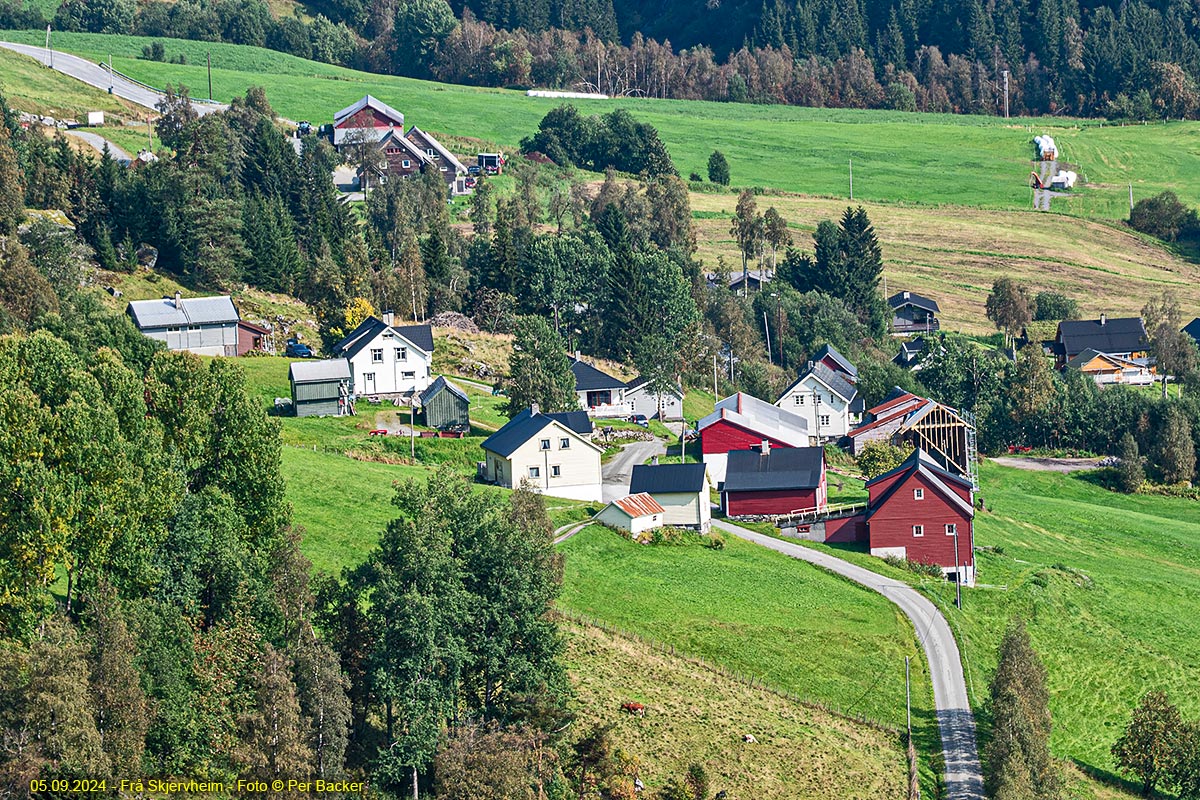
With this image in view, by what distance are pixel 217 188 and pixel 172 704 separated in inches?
3232

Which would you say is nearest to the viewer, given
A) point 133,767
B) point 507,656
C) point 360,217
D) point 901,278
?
point 133,767

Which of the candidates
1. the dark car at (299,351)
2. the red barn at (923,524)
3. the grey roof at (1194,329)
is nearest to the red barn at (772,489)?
the red barn at (923,524)

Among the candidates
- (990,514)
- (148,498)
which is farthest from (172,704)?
(990,514)

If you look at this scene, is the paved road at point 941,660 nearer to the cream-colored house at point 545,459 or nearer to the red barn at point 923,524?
the red barn at point 923,524

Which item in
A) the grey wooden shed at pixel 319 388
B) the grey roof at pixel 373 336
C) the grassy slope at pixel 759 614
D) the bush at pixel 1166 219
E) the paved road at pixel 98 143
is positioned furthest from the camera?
the bush at pixel 1166 219

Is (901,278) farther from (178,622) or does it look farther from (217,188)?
(178,622)

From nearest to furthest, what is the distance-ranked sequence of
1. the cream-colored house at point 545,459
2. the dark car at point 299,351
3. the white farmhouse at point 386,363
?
the cream-colored house at point 545,459, the white farmhouse at point 386,363, the dark car at point 299,351

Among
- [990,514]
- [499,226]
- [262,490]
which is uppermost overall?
[499,226]

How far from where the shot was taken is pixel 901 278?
151 meters

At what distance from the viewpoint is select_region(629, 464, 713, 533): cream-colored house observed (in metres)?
72.5

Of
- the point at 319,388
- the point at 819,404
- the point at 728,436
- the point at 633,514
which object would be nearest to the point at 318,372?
the point at 319,388

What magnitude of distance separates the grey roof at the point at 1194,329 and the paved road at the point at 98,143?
91418 mm

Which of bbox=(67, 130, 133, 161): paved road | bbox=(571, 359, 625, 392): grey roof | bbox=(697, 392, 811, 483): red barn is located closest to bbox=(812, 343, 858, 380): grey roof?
bbox=(571, 359, 625, 392): grey roof

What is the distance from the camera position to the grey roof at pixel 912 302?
457 feet
